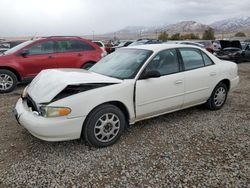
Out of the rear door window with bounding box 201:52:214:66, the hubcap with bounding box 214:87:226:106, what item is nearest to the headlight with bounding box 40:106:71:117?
the rear door window with bounding box 201:52:214:66

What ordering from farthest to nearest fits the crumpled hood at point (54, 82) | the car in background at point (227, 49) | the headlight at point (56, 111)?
the car in background at point (227, 49)
the crumpled hood at point (54, 82)
the headlight at point (56, 111)

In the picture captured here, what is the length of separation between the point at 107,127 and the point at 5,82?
4474 millimetres

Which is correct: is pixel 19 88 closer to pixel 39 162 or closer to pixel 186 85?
pixel 39 162

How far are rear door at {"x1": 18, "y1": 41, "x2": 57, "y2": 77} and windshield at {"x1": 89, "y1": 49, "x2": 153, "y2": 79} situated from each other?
324 centimetres

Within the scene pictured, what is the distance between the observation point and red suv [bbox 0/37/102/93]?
666 cm

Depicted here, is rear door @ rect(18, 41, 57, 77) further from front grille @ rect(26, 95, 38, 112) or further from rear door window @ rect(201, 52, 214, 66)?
rear door window @ rect(201, 52, 214, 66)

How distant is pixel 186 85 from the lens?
4.21 meters

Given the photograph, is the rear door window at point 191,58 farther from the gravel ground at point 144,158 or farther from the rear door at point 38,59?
the rear door at point 38,59

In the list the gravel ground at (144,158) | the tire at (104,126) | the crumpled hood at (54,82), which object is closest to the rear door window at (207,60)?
the gravel ground at (144,158)

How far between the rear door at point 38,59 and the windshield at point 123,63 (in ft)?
10.6

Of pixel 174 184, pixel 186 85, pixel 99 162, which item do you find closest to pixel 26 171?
pixel 99 162

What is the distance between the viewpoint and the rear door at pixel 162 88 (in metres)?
3.69

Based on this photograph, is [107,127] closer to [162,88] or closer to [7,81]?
[162,88]

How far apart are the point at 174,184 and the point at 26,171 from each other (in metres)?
1.76
